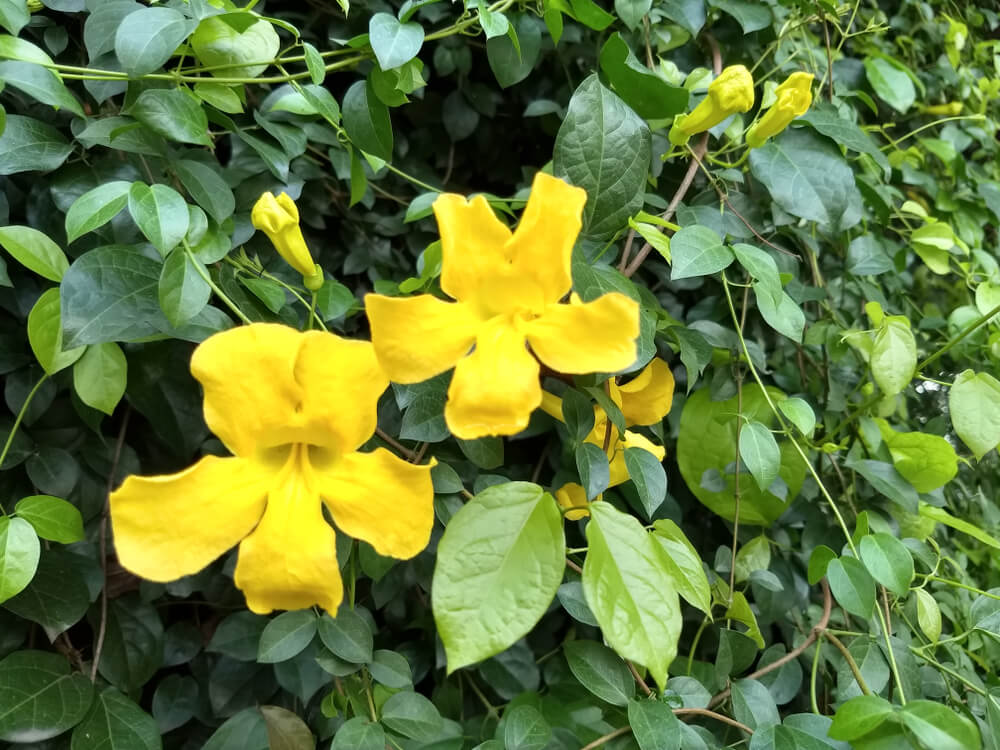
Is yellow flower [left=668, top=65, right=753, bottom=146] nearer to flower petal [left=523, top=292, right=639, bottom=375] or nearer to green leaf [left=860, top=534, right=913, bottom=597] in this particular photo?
flower petal [left=523, top=292, right=639, bottom=375]

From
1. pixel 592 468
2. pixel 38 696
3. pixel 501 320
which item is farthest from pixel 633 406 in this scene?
pixel 38 696

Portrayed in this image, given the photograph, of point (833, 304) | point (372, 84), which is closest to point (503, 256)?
point (372, 84)

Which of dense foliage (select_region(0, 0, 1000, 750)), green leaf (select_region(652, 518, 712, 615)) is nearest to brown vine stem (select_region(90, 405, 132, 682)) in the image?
dense foliage (select_region(0, 0, 1000, 750))

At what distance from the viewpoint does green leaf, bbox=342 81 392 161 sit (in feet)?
2.38

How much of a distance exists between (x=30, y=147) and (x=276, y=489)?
465mm

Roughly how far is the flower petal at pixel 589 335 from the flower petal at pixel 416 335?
0.05m

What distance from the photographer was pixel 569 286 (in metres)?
0.47

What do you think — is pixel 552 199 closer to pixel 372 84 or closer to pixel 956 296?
pixel 372 84

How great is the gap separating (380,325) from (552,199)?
14 centimetres

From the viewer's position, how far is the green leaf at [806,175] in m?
0.82

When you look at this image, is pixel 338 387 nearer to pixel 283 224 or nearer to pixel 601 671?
pixel 283 224

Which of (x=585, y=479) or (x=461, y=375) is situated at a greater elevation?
(x=461, y=375)

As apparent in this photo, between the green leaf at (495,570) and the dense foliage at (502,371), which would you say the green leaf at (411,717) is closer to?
the dense foliage at (502,371)

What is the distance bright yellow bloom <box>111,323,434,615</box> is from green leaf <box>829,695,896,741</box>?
0.40 metres
